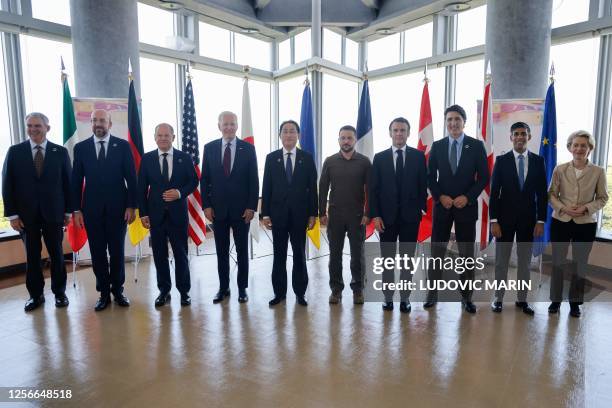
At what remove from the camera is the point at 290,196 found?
10.7ft

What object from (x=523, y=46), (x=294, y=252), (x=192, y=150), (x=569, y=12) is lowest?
(x=294, y=252)

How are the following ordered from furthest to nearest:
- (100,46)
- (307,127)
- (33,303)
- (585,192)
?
(307,127)
(100,46)
(33,303)
(585,192)

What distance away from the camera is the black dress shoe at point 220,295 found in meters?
3.49

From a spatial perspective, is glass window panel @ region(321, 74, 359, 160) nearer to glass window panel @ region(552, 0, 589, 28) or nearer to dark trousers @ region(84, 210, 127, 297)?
glass window panel @ region(552, 0, 589, 28)

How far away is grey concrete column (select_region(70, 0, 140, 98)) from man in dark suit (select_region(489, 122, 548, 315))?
435 centimetres

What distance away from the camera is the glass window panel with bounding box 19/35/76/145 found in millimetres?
4789

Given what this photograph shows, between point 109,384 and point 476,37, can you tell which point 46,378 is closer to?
point 109,384

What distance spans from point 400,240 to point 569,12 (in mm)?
3893

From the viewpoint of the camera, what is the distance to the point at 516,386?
86.4 inches

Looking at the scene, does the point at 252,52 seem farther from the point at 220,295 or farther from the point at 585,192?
the point at 585,192

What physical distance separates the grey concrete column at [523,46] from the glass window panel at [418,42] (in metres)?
1.81

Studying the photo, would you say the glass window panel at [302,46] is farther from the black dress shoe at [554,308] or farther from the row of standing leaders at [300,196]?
the black dress shoe at [554,308]

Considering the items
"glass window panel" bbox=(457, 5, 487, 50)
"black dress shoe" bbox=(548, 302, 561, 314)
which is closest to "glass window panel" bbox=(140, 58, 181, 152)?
"glass window panel" bbox=(457, 5, 487, 50)

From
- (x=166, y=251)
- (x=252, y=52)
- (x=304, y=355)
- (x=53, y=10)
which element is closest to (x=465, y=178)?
(x=304, y=355)
